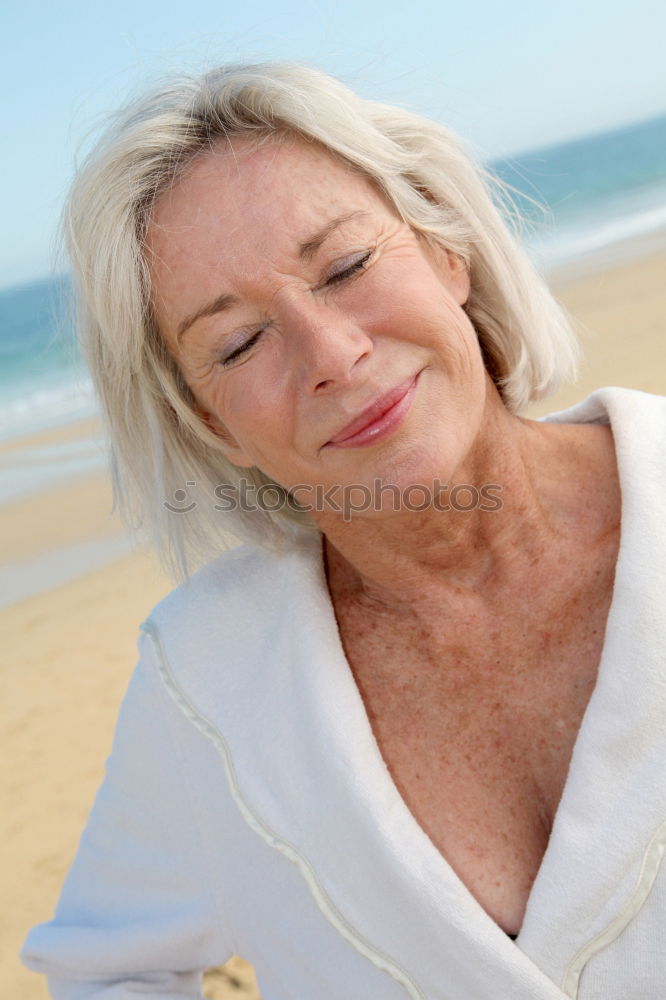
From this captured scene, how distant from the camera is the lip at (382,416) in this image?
6.32 ft

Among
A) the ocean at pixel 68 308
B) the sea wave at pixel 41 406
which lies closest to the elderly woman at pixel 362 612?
the ocean at pixel 68 308

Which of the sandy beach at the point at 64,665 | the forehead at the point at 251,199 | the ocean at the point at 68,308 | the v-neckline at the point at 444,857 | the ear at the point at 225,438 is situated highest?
the forehead at the point at 251,199

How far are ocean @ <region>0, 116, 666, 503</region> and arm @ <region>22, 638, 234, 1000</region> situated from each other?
88cm

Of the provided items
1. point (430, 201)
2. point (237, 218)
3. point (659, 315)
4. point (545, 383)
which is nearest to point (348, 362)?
point (237, 218)

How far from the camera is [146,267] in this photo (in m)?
2.09

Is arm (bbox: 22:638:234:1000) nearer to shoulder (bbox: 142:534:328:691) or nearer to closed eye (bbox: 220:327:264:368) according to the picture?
shoulder (bbox: 142:534:328:691)

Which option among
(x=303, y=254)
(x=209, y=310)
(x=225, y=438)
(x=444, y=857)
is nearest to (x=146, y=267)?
(x=209, y=310)

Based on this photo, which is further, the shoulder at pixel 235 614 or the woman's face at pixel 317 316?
the shoulder at pixel 235 614

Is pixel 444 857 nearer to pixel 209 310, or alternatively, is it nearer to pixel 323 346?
pixel 323 346

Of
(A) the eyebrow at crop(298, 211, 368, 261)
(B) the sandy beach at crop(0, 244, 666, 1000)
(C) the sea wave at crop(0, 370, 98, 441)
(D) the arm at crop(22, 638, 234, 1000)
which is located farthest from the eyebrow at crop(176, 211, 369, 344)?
(C) the sea wave at crop(0, 370, 98, 441)

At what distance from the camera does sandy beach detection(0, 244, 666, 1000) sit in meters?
4.26

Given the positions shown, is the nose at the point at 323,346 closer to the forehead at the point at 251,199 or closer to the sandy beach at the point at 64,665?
the forehead at the point at 251,199

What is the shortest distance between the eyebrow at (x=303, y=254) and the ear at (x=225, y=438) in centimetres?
29

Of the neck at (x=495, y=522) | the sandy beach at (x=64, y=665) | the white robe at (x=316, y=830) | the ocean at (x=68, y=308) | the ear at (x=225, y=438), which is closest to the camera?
the white robe at (x=316, y=830)
